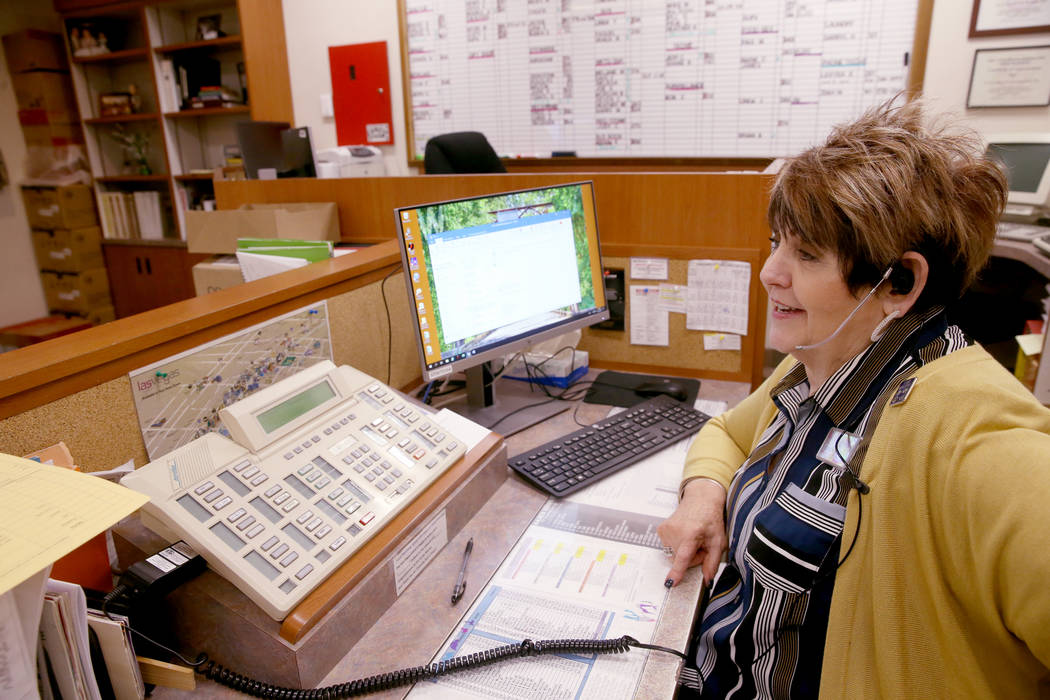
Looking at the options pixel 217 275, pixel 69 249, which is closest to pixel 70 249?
pixel 69 249

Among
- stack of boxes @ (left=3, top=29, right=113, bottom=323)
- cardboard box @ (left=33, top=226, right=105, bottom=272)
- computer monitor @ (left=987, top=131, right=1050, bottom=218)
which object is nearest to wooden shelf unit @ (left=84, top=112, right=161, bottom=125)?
stack of boxes @ (left=3, top=29, right=113, bottom=323)

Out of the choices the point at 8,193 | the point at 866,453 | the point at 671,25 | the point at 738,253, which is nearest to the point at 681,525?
the point at 866,453

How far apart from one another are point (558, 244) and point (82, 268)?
14.5ft

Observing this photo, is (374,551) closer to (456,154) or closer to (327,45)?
(456,154)

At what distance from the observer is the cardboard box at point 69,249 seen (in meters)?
4.52

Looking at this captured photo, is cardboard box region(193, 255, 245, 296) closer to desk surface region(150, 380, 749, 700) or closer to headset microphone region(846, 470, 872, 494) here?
desk surface region(150, 380, 749, 700)

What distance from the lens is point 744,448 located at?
121 cm

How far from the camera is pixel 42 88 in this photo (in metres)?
4.32

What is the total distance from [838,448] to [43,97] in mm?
5293

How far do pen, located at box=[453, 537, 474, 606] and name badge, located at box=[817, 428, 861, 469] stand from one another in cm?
51

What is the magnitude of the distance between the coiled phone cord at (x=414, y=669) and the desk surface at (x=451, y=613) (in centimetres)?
1

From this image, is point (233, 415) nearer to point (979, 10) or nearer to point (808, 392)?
point (808, 392)

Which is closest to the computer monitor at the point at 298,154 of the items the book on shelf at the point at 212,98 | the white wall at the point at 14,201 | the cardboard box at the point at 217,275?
the cardboard box at the point at 217,275

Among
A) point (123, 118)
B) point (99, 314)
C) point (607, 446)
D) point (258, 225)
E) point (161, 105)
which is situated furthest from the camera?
point (99, 314)
